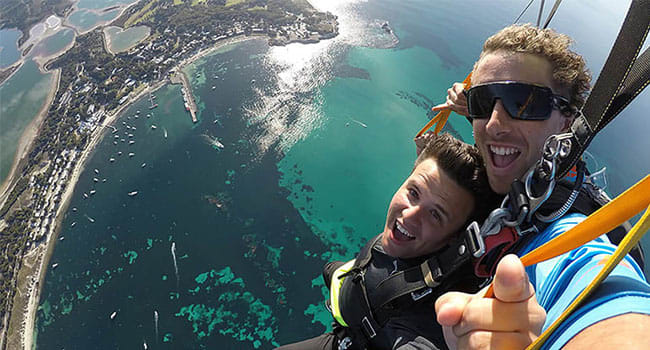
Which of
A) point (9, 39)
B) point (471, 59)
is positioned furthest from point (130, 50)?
point (471, 59)

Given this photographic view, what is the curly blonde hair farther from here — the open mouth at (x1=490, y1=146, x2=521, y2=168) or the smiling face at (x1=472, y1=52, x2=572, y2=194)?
the open mouth at (x1=490, y1=146, x2=521, y2=168)

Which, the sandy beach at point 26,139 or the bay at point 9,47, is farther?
the bay at point 9,47

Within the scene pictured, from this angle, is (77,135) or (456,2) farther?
(456,2)

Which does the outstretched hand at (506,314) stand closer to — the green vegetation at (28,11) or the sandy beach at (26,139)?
the sandy beach at (26,139)

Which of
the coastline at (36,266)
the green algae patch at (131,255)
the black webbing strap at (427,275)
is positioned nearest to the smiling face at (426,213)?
the black webbing strap at (427,275)

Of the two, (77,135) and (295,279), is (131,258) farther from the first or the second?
(77,135)

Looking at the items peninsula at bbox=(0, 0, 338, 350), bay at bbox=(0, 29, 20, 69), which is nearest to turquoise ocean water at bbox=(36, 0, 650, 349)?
peninsula at bbox=(0, 0, 338, 350)
